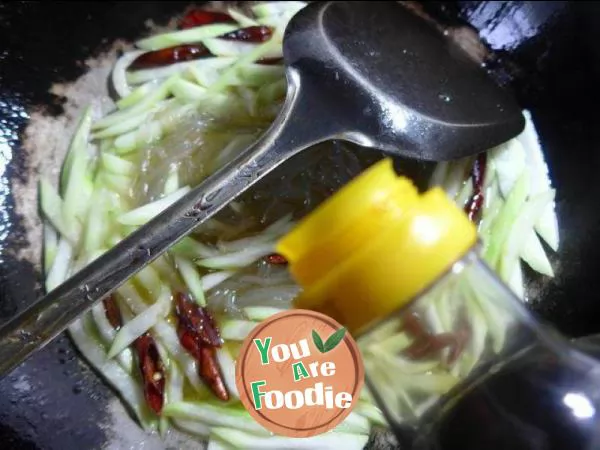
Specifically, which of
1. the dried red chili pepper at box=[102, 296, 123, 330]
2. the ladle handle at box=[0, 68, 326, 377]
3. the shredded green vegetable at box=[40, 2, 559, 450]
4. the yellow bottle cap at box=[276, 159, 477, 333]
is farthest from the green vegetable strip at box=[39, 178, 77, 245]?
the yellow bottle cap at box=[276, 159, 477, 333]

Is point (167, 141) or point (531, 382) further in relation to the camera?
point (167, 141)

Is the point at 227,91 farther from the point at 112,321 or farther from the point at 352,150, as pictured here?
the point at 112,321

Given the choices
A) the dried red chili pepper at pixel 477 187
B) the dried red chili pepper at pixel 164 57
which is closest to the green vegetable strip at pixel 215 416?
the dried red chili pepper at pixel 477 187

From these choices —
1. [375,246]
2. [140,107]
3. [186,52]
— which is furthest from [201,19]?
[375,246]

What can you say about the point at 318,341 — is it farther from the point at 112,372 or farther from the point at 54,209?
the point at 54,209

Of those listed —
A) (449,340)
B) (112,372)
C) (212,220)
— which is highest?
(449,340)

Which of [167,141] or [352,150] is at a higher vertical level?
[352,150]

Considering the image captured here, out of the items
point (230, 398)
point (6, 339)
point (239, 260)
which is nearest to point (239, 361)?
point (230, 398)
